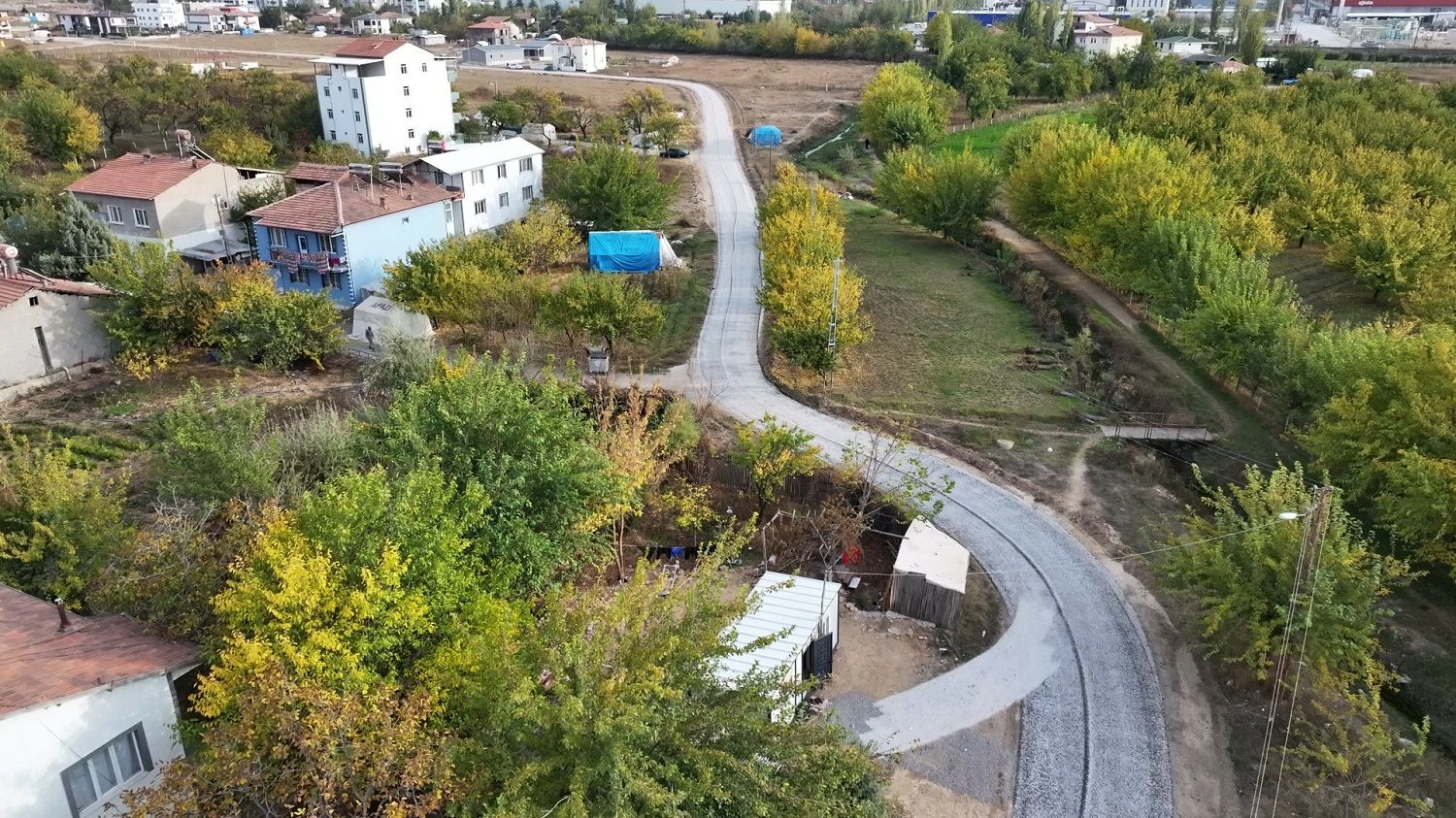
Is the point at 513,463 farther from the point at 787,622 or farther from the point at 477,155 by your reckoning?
the point at 477,155

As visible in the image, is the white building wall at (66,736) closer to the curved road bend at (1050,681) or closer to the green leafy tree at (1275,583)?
the curved road bend at (1050,681)

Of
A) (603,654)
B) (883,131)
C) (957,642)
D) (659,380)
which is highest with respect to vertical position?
(883,131)

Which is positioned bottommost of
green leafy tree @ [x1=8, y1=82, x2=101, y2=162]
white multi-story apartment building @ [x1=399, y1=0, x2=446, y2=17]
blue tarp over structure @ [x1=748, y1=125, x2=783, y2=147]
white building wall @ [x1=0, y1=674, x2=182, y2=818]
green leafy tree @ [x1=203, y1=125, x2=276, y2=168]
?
white building wall @ [x1=0, y1=674, x2=182, y2=818]

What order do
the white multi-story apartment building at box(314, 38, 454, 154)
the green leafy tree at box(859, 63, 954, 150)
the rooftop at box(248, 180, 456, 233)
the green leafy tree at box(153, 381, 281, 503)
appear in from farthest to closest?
the green leafy tree at box(859, 63, 954, 150) < the white multi-story apartment building at box(314, 38, 454, 154) < the rooftop at box(248, 180, 456, 233) < the green leafy tree at box(153, 381, 281, 503)

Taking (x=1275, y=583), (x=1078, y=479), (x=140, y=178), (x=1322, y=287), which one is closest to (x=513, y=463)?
(x=1275, y=583)

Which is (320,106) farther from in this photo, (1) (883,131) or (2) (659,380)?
(2) (659,380)

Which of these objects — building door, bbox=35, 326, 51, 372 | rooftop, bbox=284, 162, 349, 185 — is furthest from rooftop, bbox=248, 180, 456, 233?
building door, bbox=35, 326, 51, 372

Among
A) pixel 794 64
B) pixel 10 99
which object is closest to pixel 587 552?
pixel 10 99

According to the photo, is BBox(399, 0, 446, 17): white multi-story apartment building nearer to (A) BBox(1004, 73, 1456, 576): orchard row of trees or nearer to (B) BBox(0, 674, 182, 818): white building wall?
(A) BBox(1004, 73, 1456, 576): orchard row of trees
